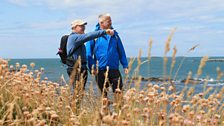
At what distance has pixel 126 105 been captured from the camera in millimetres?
3719

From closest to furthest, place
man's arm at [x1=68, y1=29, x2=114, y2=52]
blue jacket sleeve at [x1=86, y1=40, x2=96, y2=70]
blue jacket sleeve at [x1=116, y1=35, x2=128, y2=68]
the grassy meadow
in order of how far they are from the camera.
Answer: the grassy meadow → man's arm at [x1=68, y1=29, x2=114, y2=52] → blue jacket sleeve at [x1=86, y1=40, x2=96, y2=70] → blue jacket sleeve at [x1=116, y1=35, x2=128, y2=68]

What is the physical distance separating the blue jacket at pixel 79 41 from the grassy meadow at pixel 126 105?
99 cm

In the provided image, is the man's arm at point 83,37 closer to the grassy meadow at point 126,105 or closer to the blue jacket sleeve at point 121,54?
the blue jacket sleeve at point 121,54

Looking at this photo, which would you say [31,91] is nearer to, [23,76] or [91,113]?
[23,76]

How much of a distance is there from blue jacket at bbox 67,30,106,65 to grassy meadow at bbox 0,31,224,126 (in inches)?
39.0

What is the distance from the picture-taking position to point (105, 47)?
22.1ft

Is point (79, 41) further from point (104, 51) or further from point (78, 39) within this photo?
point (104, 51)

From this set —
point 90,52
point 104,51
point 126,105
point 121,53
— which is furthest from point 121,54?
point 126,105

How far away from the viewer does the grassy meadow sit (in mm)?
3498

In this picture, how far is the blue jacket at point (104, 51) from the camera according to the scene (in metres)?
6.70

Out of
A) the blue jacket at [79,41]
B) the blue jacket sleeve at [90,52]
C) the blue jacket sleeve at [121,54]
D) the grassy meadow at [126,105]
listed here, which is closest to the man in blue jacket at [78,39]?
the blue jacket at [79,41]

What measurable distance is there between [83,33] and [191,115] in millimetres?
3229

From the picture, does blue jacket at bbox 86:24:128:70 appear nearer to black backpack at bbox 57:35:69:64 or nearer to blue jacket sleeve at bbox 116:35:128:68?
blue jacket sleeve at bbox 116:35:128:68

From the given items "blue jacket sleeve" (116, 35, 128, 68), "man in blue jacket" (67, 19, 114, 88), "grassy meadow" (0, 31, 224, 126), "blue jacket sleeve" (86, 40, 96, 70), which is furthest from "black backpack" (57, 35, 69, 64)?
"grassy meadow" (0, 31, 224, 126)
